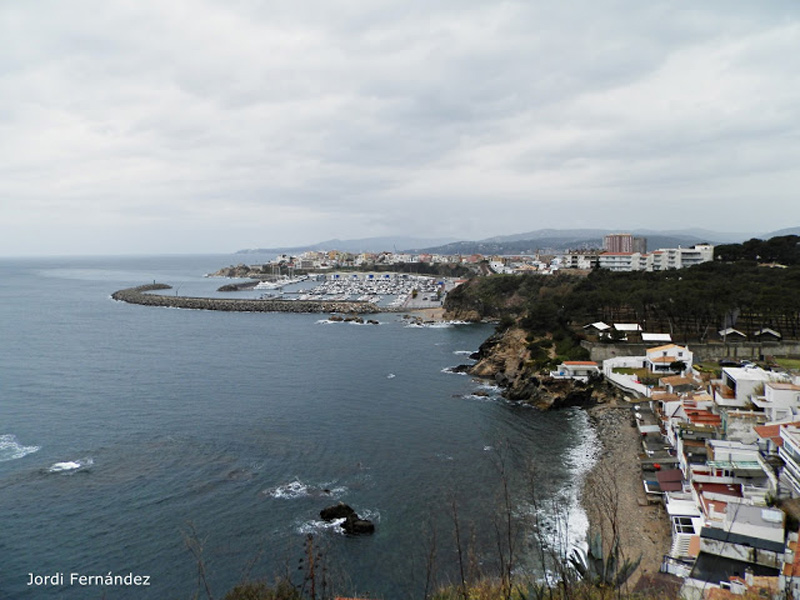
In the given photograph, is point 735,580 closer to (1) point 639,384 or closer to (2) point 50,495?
(1) point 639,384

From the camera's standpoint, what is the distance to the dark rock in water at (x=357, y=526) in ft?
36.1

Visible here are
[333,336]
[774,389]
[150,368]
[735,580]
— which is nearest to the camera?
[735,580]

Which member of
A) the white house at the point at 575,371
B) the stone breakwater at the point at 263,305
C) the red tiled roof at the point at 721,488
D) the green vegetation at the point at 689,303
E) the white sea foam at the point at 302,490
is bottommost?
the white sea foam at the point at 302,490

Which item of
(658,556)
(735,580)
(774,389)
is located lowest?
(658,556)

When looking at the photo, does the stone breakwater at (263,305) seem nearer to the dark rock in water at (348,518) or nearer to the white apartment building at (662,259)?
the white apartment building at (662,259)

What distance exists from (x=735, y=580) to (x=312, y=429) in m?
12.4

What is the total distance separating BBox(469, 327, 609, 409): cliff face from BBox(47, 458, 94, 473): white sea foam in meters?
15.0

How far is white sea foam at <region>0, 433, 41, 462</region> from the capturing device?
14.6m

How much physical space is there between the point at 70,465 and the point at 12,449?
2609 millimetres

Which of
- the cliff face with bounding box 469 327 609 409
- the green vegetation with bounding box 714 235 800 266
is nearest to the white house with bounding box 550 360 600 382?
the cliff face with bounding box 469 327 609 409

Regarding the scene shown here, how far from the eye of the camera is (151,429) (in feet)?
56.0

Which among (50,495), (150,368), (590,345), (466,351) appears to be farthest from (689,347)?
(150,368)

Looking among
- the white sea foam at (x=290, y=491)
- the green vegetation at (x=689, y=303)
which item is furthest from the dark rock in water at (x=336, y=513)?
the green vegetation at (x=689, y=303)

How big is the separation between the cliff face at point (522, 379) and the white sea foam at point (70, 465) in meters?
15.0
